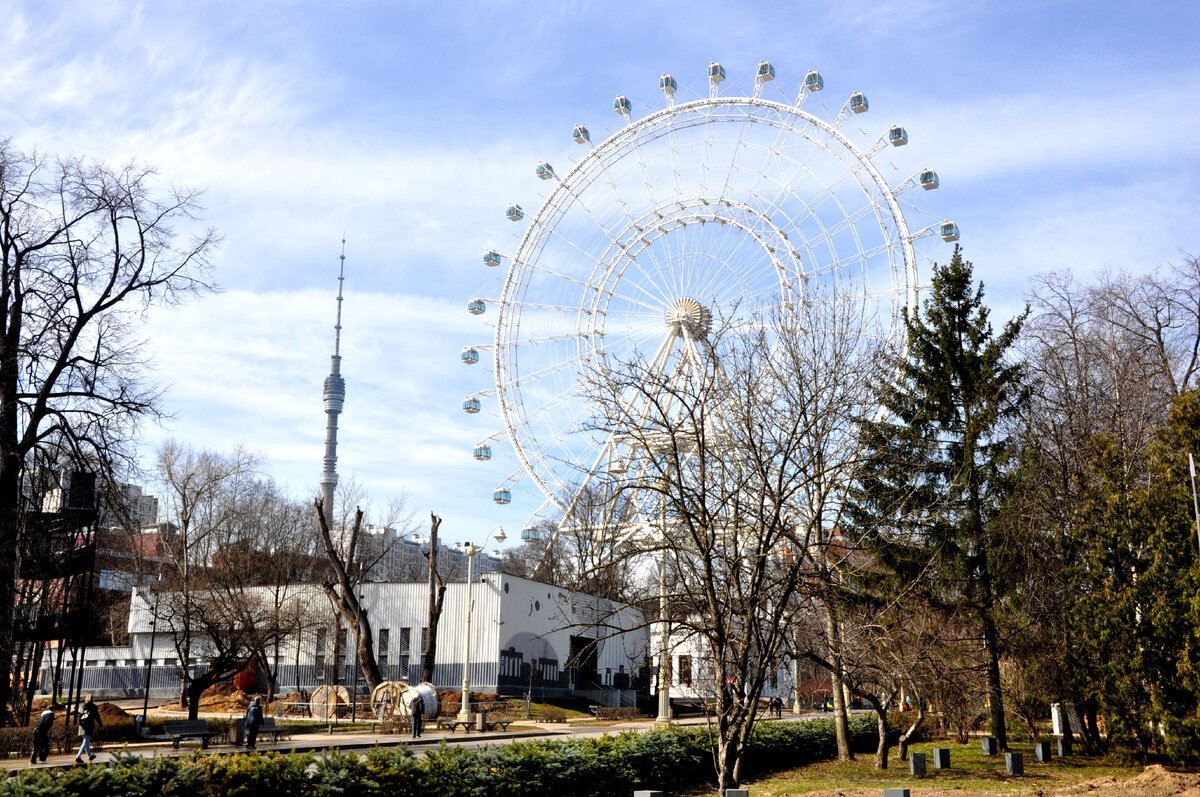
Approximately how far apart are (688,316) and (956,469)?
18.1 m

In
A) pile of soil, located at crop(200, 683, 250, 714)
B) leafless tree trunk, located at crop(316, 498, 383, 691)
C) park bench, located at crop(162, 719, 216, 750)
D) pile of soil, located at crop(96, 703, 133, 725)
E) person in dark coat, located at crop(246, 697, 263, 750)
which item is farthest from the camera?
pile of soil, located at crop(200, 683, 250, 714)

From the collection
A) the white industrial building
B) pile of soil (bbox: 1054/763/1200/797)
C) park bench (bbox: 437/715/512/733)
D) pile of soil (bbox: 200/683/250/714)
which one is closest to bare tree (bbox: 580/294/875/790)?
pile of soil (bbox: 1054/763/1200/797)

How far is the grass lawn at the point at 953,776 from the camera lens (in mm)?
19422

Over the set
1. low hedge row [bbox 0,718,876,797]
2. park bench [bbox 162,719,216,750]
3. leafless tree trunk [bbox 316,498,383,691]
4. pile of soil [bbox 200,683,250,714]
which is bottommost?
pile of soil [bbox 200,683,250,714]

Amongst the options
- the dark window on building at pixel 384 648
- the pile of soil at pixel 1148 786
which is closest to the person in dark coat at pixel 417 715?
the pile of soil at pixel 1148 786

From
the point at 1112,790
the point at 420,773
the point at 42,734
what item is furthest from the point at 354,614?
the point at 1112,790

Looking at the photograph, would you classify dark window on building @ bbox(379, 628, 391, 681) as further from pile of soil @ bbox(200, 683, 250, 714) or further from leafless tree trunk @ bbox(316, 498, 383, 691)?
leafless tree trunk @ bbox(316, 498, 383, 691)

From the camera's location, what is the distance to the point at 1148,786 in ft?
61.1

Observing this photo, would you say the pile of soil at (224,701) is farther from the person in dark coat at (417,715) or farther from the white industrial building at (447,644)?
the person in dark coat at (417,715)

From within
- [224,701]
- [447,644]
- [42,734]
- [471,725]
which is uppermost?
[447,644]

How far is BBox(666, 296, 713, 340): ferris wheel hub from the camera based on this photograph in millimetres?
42641

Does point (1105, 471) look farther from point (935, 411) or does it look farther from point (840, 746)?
point (840, 746)

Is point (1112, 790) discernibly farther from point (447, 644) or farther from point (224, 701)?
point (224, 701)

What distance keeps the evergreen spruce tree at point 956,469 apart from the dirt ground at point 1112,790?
4993 millimetres
